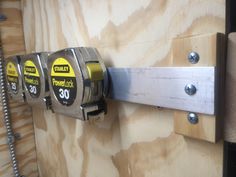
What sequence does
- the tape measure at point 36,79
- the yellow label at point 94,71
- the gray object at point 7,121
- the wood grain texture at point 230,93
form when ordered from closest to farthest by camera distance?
1. the wood grain texture at point 230,93
2. the yellow label at point 94,71
3. the tape measure at point 36,79
4. the gray object at point 7,121

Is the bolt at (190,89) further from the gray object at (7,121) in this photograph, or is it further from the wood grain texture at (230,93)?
the gray object at (7,121)

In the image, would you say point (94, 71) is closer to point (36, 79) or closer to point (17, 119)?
point (36, 79)

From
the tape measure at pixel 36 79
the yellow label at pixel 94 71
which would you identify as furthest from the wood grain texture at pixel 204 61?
the tape measure at pixel 36 79

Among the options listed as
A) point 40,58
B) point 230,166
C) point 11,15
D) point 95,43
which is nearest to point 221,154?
point 230,166

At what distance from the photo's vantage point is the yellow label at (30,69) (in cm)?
56

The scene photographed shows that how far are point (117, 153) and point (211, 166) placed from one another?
0.22 m

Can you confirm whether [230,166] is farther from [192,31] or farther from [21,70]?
[21,70]

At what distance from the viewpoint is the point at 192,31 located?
1.10ft

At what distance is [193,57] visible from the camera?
0.30m

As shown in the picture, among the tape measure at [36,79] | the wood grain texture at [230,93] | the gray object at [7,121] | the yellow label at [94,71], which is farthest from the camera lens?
the gray object at [7,121]

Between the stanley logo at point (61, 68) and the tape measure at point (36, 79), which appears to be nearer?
the stanley logo at point (61, 68)

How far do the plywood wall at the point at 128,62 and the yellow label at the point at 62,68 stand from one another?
88mm

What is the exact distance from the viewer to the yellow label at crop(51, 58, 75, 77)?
0.43 meters

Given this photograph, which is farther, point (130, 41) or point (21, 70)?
point (21, 70)
